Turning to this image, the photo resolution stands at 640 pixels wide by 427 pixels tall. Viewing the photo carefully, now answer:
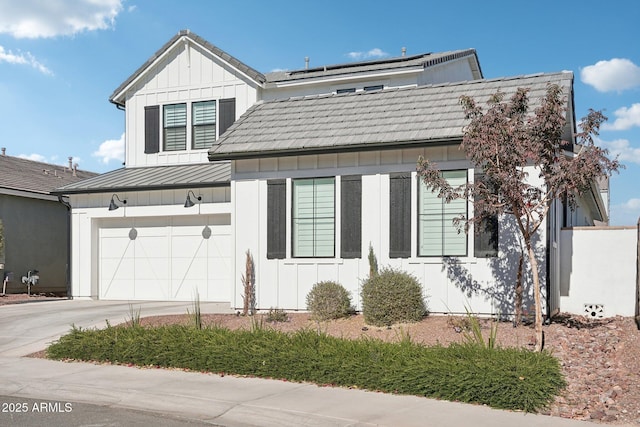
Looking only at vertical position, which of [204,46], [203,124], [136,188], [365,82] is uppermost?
[204,46]

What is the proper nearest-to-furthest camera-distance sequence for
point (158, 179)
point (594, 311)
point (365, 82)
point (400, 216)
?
point (400, 216) → point (594, 311) → point (158, 179) → point (365, 82)

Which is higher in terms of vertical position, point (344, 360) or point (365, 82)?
point (365, 82)

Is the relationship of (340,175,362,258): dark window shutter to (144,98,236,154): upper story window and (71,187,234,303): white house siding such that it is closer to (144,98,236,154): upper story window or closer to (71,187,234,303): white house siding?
(71,187,234,303): white house siding

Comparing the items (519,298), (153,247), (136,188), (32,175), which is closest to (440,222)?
(519,298)

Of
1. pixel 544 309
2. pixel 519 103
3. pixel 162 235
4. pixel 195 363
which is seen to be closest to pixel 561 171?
pixel 519 103

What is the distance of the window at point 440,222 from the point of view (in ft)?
45.8

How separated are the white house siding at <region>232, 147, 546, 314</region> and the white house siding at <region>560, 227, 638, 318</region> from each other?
225 cm

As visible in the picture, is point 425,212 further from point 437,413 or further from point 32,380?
point 32,380

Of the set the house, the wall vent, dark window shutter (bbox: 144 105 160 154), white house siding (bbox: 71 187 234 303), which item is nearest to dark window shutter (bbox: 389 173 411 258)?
the house

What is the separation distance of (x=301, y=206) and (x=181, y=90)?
30.2ft

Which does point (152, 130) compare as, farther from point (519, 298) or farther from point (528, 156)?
point (528, 156)

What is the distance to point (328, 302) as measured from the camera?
13.9 m

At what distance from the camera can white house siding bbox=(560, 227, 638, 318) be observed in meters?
14.7

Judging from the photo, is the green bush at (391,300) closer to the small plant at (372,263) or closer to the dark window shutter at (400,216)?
the small plant at (372,263)
